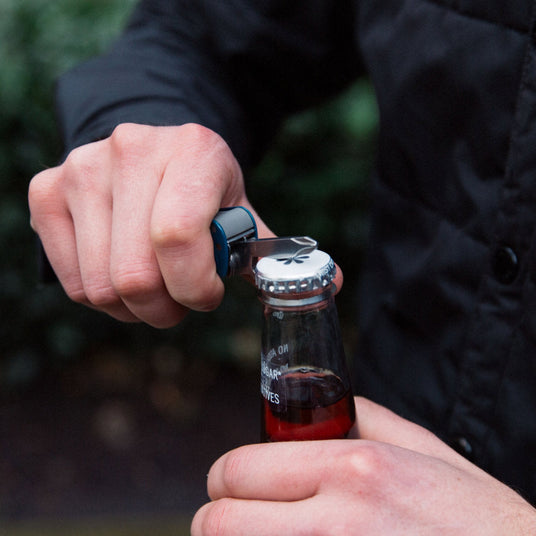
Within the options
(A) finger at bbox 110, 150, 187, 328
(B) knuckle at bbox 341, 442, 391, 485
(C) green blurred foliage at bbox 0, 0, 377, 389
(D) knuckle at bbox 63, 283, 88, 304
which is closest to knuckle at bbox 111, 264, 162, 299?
(A) finger at bbox 110, 150, 187, 328

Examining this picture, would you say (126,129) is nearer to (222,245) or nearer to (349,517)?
(222,245)

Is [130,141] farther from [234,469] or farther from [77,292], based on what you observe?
[234,469]

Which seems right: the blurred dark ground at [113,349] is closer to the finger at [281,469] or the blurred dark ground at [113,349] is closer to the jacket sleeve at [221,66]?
the jacket sleeve at [221,66]

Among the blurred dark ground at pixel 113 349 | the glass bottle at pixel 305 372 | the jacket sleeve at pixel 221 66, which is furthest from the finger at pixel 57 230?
the blurred dark ground at pixel 113 349

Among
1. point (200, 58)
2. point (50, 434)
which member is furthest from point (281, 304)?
point (50, 434)

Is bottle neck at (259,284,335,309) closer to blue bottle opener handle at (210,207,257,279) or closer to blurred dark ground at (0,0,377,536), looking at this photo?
blue bottle opener handle at (210,207,257,279)

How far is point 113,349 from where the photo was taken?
11.5ft

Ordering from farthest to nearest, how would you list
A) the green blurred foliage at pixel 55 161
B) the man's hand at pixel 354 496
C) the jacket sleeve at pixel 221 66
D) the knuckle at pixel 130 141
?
the green blurred foliage at pixel 55 161, the jacket sleeve at pixel 221 66, the knuckle at pixel 130 141, the man's hand at pixel 354 496

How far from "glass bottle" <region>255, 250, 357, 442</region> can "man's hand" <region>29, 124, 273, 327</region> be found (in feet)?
0.36

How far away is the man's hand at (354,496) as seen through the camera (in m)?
0.76

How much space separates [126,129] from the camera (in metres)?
1.02

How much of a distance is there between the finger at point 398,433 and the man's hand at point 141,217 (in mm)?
291

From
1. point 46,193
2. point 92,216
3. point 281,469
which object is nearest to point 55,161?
point 46,193

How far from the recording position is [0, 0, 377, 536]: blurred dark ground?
2744 mm
